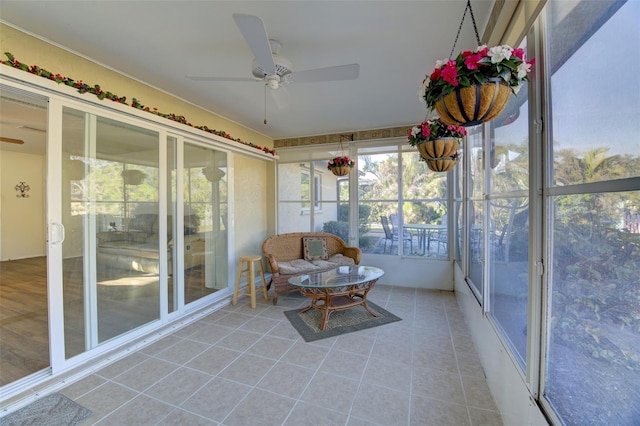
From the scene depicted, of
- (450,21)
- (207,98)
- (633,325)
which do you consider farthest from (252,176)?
(633,325)

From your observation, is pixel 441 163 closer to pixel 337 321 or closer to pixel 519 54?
pixel 519 54

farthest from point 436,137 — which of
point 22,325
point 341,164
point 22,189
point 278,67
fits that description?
point 22,189

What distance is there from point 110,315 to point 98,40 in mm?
2556

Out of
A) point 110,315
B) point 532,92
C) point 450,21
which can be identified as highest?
point 450,21

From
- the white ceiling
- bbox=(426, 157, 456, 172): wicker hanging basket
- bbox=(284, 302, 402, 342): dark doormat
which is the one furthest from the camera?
bbox=(284, 302, 402, 342): dark doormat

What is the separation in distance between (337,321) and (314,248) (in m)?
1.78

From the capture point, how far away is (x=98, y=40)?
228cm

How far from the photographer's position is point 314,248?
16.3 feet

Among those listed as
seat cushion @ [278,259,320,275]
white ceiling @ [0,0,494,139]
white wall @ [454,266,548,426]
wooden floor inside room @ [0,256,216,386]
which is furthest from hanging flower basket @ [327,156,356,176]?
wooden floor inside room @ [0,256,216,386]

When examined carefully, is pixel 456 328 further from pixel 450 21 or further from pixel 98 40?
pixel 98 40

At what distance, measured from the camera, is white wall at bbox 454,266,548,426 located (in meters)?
1.42

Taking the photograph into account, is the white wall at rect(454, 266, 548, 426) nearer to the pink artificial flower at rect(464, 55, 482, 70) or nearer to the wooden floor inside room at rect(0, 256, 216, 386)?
the pink artificial flower at rect(464, 55, 482, 70)

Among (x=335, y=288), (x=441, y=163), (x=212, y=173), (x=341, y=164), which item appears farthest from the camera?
(x=341, y=164)

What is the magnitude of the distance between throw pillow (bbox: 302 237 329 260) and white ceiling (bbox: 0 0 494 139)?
8.35 feet
